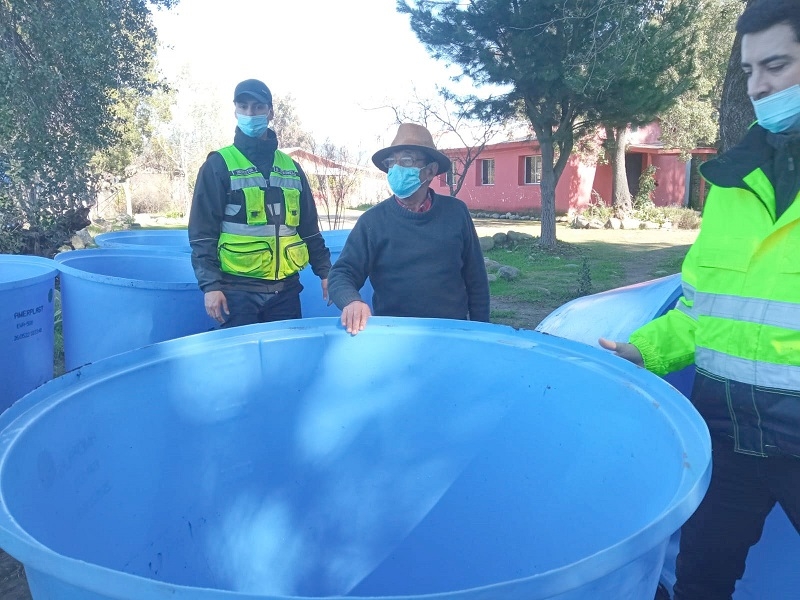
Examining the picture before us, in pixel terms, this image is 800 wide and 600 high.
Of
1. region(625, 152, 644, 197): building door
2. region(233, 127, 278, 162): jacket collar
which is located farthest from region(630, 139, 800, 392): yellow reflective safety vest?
region(625, 152, 644, 197): building door

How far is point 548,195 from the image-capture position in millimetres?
13953

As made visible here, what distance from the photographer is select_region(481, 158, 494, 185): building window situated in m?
25.2

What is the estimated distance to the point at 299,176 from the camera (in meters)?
2.98

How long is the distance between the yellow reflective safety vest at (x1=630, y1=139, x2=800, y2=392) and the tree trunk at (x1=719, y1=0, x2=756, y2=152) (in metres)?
5.30

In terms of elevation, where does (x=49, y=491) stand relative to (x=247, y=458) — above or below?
above

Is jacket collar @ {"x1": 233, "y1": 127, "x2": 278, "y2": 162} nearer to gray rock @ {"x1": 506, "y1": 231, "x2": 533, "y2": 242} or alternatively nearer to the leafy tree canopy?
the leafy tree canopy

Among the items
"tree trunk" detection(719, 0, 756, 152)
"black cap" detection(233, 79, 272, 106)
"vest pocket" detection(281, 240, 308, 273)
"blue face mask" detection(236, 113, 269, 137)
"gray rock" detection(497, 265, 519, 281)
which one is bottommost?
"gray rock" detection(497, 265, 519, 281)

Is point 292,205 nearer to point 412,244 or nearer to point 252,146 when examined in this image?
point 252,146

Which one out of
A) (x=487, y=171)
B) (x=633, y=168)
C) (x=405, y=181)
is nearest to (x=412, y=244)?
(x=405, y=181)

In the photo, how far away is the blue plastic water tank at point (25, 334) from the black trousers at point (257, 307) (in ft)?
3.22

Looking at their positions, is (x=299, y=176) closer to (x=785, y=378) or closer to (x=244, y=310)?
(x=244, y=310)

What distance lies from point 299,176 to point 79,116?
19.9 feet

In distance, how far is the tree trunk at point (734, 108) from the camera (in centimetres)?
602

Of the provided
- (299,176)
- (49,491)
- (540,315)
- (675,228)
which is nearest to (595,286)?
(540,315)
